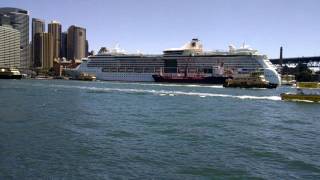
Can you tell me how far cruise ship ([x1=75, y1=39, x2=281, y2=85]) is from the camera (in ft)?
420

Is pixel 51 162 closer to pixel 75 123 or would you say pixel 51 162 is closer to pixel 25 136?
pixel 25 136

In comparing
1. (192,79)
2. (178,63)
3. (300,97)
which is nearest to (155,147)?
(300,97)

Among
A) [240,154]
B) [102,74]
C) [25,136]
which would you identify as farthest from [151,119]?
[102,74]

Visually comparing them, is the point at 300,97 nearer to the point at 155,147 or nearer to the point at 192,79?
the point at 155,147

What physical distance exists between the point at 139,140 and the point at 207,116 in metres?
14.1

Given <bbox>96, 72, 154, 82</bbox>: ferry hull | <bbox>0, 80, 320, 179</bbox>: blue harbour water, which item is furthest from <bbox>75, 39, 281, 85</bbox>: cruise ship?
<bbox>0, 80, 320, 179</bbox>: blue harbour water

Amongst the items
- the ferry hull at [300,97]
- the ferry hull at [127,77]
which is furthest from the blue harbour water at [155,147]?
the ferry hull at [127,77]

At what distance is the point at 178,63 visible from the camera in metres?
142

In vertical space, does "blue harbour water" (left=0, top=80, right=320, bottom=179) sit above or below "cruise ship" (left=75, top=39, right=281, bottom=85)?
below

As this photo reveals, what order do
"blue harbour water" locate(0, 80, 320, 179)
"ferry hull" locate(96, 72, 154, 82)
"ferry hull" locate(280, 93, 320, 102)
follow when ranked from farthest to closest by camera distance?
"ferry hull" locate(96, 72, 154, 82) → "ferry hull" locate(280, 93, 320, 102) → "blue harbour water" locate(0, 80, 320, 179)

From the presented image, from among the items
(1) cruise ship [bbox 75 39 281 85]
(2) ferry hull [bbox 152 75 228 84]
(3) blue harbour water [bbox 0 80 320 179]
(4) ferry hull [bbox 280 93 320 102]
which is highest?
(1) cruise ship [bbox 75 39 281 85]

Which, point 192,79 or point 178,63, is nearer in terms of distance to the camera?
point 192,79

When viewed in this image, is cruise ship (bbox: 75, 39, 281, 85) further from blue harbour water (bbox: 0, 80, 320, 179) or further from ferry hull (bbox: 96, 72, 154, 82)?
blue harbour water (bbox: 0, 80, 320, 179)

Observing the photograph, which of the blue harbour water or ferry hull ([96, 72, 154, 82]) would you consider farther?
ferry hull ([96, 72, 154, 82])
